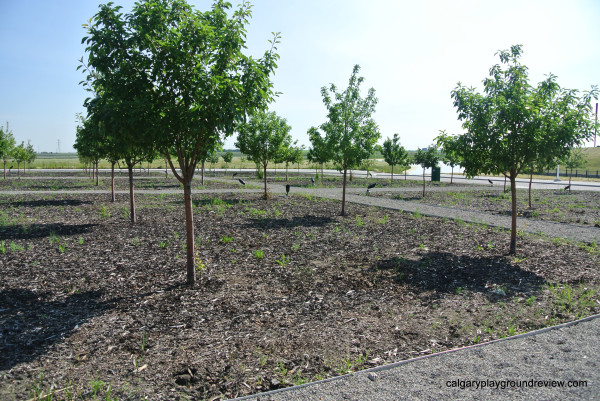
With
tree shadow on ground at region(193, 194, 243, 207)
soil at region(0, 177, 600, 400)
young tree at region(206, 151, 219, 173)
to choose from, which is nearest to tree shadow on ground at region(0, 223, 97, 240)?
soil at region(0, 177, 600, 400)

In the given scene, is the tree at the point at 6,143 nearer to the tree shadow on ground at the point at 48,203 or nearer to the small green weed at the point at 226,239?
the tree shadow on ground at the point at 48,203

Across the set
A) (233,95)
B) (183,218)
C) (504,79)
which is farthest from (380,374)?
(183,218)

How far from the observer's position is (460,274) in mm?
7016

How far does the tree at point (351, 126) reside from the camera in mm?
13945

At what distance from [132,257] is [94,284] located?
1569 mm

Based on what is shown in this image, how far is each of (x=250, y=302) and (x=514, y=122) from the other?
6158 millimetres

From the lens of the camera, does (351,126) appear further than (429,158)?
No

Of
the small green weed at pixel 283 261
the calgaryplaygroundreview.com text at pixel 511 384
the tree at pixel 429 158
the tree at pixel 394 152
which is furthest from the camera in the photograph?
the tree at pixel 394 152

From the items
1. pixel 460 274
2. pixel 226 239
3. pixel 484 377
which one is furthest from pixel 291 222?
pixel 484 377

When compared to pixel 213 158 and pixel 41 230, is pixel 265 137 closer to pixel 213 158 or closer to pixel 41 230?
pixel 213 158

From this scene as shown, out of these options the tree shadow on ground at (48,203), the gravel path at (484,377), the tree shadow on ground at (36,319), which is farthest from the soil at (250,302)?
the tree shadow on ground at (48,203)

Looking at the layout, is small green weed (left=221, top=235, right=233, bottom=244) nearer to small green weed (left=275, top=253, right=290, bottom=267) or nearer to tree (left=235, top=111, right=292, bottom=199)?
small green weed (left=275, top=253, right=290, bottom=267)

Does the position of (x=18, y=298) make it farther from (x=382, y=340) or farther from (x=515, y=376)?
(x=515, y=376)

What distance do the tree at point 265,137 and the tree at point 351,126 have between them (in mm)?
4414
